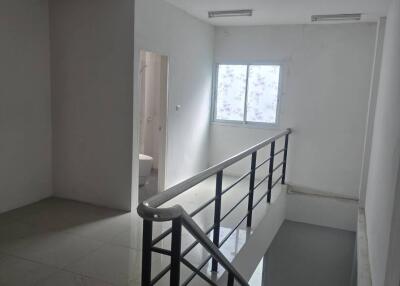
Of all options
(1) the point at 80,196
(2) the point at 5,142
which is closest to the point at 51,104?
(2) the point at 5,142

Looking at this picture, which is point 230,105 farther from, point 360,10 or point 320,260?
point 320,260

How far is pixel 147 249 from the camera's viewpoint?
1.38 m

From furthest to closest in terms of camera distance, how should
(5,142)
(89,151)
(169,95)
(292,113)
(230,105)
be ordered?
1. (230,105)
2. (292,113)
3. (169,95)
4. (89,151)
5. (5,142)

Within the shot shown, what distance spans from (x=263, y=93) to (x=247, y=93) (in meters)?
0.25

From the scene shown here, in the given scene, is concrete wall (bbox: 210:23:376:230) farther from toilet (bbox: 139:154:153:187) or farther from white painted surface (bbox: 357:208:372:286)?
toilet (bbox: 139:154:153:187)

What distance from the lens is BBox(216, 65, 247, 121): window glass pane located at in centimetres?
552

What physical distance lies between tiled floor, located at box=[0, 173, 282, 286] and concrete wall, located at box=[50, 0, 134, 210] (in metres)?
0.32

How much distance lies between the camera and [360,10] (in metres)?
4.04

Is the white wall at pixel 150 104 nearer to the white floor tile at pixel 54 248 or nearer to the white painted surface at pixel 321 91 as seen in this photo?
the white painted surface at pixel 321 91

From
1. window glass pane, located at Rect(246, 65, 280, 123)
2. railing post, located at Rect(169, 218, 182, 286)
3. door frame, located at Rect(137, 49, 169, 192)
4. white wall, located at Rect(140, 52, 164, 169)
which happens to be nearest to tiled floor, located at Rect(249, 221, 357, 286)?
window glass pane, located at Rect(246, 65, 280, 123)

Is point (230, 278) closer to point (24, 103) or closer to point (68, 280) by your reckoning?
point (68, 280)

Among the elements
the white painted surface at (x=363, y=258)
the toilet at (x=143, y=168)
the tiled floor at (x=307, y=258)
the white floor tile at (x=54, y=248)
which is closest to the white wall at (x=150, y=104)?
the toilet at (x=143, y=168)

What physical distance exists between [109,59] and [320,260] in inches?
148

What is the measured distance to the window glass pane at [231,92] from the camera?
5520 millimetres
